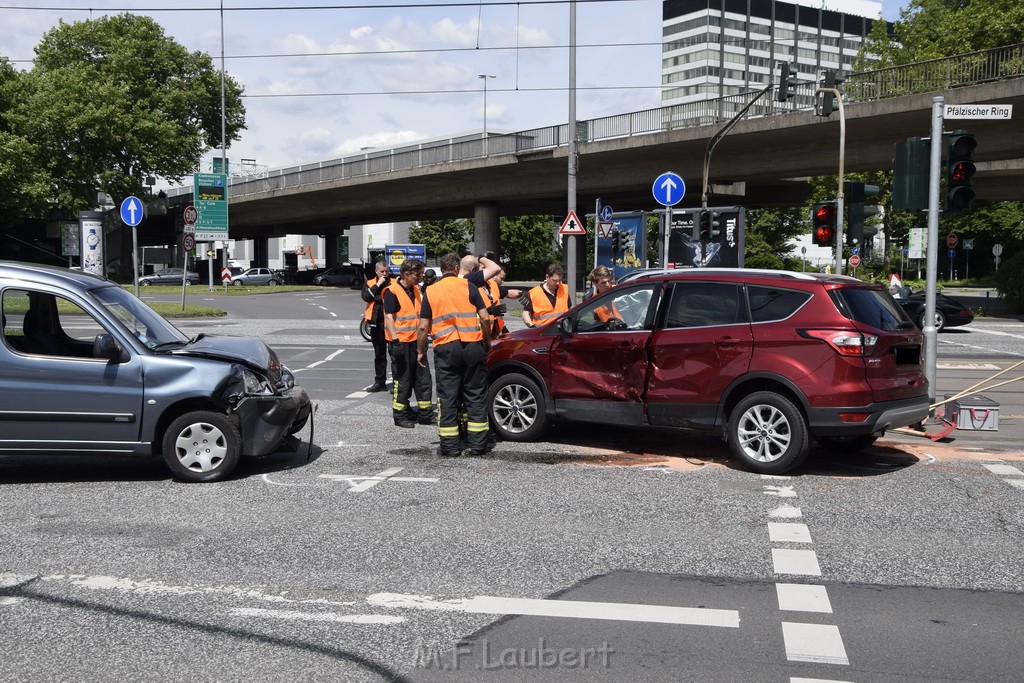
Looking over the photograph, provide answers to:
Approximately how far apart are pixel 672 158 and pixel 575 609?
36.6m

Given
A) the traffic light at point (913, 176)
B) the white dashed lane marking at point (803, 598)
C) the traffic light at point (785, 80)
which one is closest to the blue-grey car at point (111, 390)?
the white dashed lane marking at point (803, 598)

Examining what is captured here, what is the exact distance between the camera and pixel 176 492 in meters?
7.50

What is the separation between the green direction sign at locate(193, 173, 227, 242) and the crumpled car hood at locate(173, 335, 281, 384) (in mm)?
43351

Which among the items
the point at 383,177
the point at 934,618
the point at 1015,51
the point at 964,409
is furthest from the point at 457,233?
the point at 934,618

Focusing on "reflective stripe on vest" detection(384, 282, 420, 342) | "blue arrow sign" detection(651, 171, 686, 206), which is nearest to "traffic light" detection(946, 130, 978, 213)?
"reflective stripe on vest" detection(384, 282, 420, 342)

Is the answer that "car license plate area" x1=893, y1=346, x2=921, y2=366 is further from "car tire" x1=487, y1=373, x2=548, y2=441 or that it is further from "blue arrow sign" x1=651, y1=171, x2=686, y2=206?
"blue arrow sign" x1=651, y1=171, x2=686, y2=206

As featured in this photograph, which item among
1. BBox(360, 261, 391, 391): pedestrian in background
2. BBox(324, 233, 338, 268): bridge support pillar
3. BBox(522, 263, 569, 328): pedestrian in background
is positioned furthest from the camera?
BBox(324, 233, 338, 268): bridge support pillar

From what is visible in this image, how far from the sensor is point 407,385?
10.9m

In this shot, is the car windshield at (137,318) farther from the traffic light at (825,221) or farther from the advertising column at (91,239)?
the advertising column at (91,239)

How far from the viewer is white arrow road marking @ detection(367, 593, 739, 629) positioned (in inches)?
186

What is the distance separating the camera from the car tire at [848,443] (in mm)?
9133

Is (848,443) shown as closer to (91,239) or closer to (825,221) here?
(825,221)

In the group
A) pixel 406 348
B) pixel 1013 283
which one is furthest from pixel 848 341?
pixel 1013 283

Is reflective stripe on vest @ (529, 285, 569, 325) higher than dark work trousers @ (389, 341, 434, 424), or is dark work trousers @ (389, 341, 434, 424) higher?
reflective stripe on vest @ (529, 285, 569, 325)
